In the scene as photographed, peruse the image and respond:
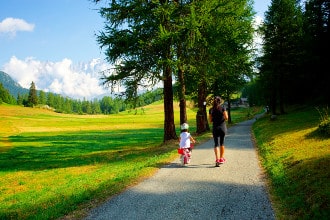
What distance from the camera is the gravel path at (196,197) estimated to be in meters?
6.33

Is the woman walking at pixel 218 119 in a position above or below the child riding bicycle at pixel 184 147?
above

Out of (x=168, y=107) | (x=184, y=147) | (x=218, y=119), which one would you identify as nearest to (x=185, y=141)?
(x=184, y=147)

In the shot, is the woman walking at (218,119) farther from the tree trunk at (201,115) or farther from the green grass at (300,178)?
the tree trunk at (201,115)

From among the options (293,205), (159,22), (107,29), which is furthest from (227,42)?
(293,205)

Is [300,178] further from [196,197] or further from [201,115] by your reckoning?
[201,115]

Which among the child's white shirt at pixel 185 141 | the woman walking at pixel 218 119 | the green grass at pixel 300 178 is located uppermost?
the woman walking at pixel 218 119

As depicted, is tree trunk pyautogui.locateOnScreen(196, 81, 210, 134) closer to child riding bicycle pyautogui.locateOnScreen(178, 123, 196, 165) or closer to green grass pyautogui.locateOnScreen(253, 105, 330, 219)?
green grass pyautogui.locateOnScreen(253, 105, 330, 219)

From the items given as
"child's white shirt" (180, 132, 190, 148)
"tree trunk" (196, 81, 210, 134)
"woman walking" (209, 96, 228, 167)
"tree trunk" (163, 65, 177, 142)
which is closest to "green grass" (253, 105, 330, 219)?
"woman walking" (209, 96, 228, 167)

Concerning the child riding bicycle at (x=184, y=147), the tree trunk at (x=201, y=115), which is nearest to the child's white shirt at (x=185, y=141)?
the child riding bicycle at (x=184, y=147)

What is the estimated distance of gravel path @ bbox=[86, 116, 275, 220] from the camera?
6.33 metres

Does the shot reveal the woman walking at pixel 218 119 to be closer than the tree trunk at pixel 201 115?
Yes

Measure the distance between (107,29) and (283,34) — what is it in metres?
26.8

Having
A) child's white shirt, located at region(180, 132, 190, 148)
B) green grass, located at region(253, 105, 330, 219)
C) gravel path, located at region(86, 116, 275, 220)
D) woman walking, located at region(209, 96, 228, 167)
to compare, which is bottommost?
gravel path, located at region(86, 116, 275, 220)

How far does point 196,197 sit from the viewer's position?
7359mm
